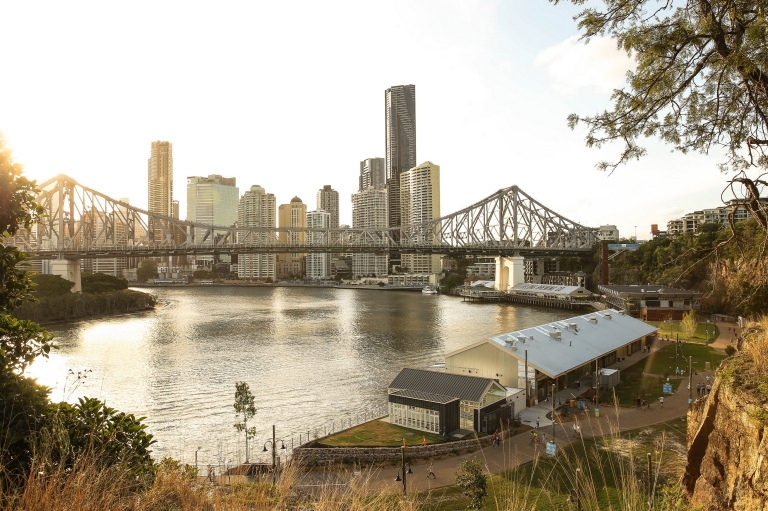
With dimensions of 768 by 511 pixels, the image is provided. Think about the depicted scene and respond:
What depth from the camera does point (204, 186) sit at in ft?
621

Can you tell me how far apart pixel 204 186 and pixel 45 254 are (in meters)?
134

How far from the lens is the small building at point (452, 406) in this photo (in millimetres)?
16047

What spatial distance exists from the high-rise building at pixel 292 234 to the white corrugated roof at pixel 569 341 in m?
112

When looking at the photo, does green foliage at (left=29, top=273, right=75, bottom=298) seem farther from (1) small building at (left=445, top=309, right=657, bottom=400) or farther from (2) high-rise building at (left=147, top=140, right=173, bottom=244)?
(2) high-rise building at (left=147, top=140, right=173, bottom=244)

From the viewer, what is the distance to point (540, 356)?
64.6ft

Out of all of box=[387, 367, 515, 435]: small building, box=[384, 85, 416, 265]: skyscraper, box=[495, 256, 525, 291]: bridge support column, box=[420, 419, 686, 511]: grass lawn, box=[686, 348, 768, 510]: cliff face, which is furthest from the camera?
box=[384, 85, 416, 265]: skyscraper

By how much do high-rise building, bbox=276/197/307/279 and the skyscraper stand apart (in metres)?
36.2

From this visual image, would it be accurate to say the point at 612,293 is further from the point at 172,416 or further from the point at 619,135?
the point at 619,135

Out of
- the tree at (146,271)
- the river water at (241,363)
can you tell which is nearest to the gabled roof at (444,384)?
the river water at (241,363)

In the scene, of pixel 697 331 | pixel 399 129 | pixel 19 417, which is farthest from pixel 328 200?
pixel 19 417

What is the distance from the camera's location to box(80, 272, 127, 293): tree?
6108 centimetres

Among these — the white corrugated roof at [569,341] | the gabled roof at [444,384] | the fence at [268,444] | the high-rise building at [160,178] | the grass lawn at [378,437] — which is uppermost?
the high-rise building at [160,178]

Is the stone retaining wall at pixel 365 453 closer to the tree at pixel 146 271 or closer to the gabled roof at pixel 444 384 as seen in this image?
the gabled roof at pixel 444 384

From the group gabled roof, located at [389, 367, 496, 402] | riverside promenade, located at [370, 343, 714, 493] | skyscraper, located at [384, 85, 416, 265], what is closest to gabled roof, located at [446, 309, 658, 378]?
riverside promenade, located at [370, 343, 714, 493]
